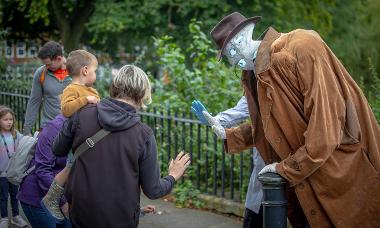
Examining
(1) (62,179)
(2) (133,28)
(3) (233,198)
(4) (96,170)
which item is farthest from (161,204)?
(2) (133,28)

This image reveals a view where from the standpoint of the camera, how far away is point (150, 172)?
2846mm

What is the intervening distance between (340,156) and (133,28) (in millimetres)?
14763

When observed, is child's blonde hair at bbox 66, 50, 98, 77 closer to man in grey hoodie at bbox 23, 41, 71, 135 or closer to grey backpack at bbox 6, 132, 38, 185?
grey backpack at bbox 6, 132, 38, 185

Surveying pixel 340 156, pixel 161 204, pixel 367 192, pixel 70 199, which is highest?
pixel 340 156

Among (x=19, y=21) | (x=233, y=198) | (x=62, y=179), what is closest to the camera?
(x=62, y=179)

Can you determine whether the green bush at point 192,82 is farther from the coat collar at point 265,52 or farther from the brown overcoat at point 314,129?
the brown overcoat at point 314,129

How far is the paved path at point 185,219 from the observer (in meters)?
5.33

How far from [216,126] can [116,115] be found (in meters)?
0.88

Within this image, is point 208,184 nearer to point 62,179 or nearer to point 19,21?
point 62,179

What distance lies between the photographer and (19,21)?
21453 millimetres

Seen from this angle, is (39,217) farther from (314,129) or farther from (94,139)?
(314,129)

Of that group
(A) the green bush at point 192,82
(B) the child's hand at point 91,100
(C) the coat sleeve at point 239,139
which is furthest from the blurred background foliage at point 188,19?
(C) the coat sleeve at point 239,139

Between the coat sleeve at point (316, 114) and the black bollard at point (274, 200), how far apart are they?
0.17ft

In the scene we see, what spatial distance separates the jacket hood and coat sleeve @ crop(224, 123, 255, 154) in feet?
2.44
